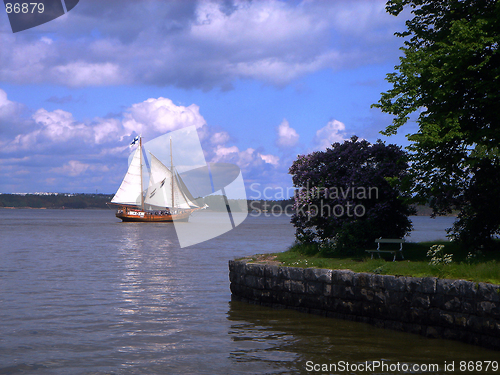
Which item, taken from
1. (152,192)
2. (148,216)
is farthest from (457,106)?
(148,216)

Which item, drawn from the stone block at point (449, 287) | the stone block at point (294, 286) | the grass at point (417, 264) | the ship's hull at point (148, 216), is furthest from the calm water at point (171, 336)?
the ship's hull at point (148, 216)

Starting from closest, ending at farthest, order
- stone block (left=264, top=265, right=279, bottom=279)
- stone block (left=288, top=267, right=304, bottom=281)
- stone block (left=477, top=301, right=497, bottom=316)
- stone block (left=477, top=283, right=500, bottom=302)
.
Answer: stone block (left=477, top=283, right=500, bottom=302), stone block (left=477, top=301, right=497, bottom=316), stone block (left=288, top=267, right=304, bottom=281), stone block (left=264, top=265, right=279, bottom=279)

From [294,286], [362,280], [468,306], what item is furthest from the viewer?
[294,286]

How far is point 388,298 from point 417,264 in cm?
157

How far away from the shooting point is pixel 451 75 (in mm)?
14758

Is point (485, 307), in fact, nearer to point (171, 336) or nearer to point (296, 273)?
point (296, 273)

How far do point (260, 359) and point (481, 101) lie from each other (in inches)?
397

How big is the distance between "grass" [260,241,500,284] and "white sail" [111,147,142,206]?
83.1 m

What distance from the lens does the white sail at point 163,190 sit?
97.8 metres

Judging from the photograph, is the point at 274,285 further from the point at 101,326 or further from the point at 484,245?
the point at 484,245

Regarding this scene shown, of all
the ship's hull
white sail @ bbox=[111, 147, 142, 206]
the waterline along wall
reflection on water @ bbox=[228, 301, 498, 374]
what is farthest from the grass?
the ship's hull

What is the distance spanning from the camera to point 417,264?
13.4m

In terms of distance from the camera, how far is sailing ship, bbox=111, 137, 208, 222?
97.8 meters

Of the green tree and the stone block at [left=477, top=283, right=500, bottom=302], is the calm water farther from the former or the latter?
the green tree
